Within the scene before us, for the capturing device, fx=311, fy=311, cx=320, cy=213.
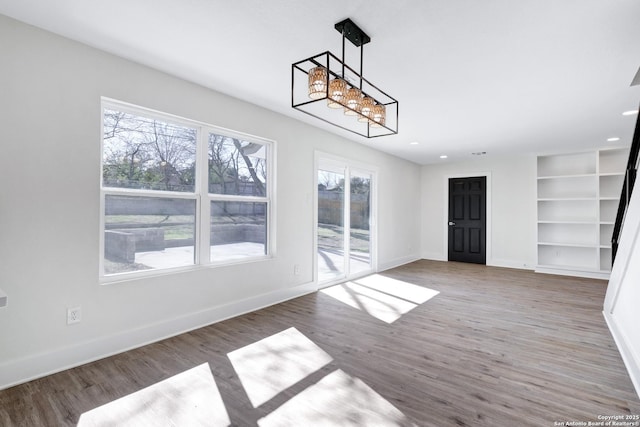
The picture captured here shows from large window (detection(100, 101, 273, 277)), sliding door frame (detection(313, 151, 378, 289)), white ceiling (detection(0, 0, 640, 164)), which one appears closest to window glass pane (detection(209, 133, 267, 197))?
large window (detection(100, 101, 273, 277))

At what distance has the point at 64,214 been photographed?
2336 mm

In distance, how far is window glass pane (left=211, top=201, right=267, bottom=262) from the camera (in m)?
3.45

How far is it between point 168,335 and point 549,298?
16.1 feet

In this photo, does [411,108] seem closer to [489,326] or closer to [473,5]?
[473,5]

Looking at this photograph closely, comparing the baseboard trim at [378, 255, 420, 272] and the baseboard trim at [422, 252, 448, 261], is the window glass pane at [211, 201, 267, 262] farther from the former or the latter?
the baseboard trim at [422, 252, 448, 261]

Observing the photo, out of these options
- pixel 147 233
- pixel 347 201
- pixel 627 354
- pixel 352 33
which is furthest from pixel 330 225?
pixel 627 354

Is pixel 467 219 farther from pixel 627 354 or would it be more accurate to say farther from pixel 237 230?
pixel 237 230

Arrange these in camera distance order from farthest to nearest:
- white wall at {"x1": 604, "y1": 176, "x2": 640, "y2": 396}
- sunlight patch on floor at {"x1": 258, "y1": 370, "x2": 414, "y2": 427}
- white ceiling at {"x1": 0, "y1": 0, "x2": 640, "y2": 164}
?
white wall at {"x1": 604, "y1": 176, "x2": 640, "y2": 396} → white ceiling at {"x1": 0, "y1": 0, "x2": 640, "y2": 164} → sunlight patch on floor at {"x1": 258, "y1": 370, "x2": 414, "y2": 427}

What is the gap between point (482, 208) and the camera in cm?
718

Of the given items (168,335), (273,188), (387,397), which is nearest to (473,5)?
(387,397)

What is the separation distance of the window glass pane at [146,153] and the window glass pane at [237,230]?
1.51 ft

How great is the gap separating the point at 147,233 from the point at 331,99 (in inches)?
81.6

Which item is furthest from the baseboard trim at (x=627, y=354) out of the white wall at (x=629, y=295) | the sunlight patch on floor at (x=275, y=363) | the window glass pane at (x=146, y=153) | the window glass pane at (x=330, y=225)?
the window glass pane at (x=146, y=153)

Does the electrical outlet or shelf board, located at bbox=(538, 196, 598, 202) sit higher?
shelf board, located at bbox=(538, 196, 598, 202)
